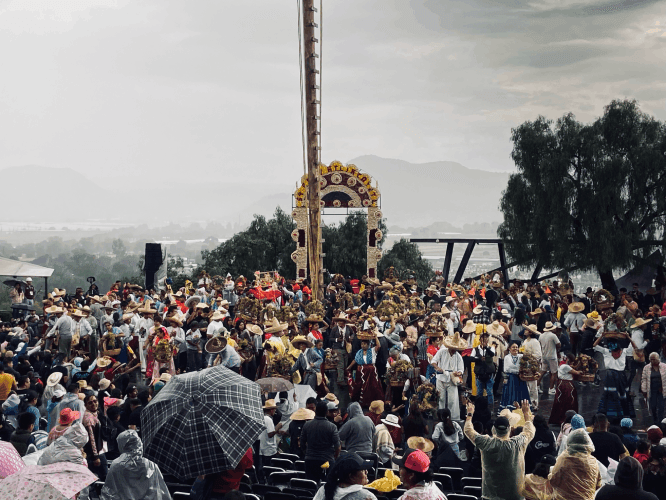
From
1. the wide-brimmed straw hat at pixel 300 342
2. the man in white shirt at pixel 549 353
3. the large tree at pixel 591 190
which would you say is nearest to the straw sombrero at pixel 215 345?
the wide-brimmed straw hat at pixel 300 342

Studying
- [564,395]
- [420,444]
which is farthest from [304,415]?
[564,395]

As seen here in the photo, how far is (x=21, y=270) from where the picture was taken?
2766 cm

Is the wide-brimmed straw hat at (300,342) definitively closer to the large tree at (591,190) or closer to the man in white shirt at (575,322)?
the man in white shirt at (575,322)

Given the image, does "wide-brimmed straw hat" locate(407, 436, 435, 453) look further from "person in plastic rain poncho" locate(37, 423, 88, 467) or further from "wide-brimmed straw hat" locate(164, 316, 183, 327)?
"wide-brimmed straw hat" locate(164, 316, 183, 327)

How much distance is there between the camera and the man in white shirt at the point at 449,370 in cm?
1190

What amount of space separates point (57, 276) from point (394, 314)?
131761mm

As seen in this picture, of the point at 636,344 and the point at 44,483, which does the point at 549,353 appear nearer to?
the point at 636,344

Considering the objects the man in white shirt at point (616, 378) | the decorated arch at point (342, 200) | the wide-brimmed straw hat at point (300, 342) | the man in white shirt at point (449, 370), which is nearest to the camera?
the man in white shirt at point (449, 370)

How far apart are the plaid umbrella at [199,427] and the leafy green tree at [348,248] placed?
3530 centimetres

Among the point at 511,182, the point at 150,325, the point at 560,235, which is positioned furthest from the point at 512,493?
the point at 511,182

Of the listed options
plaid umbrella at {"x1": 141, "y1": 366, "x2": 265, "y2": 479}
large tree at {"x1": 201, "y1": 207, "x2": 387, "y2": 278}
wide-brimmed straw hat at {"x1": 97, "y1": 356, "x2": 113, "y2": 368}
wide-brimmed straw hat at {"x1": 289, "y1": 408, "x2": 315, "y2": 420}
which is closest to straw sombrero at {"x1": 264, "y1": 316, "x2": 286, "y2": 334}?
wide-brimmed straw hat at {"x1": 97, "y1": 356, "x2": 113, "y2": 368}

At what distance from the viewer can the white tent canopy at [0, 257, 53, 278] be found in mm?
27188

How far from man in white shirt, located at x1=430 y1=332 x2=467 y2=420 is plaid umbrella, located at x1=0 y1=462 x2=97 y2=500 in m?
7.43

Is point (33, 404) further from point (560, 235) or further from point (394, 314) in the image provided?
point (560, 235)
